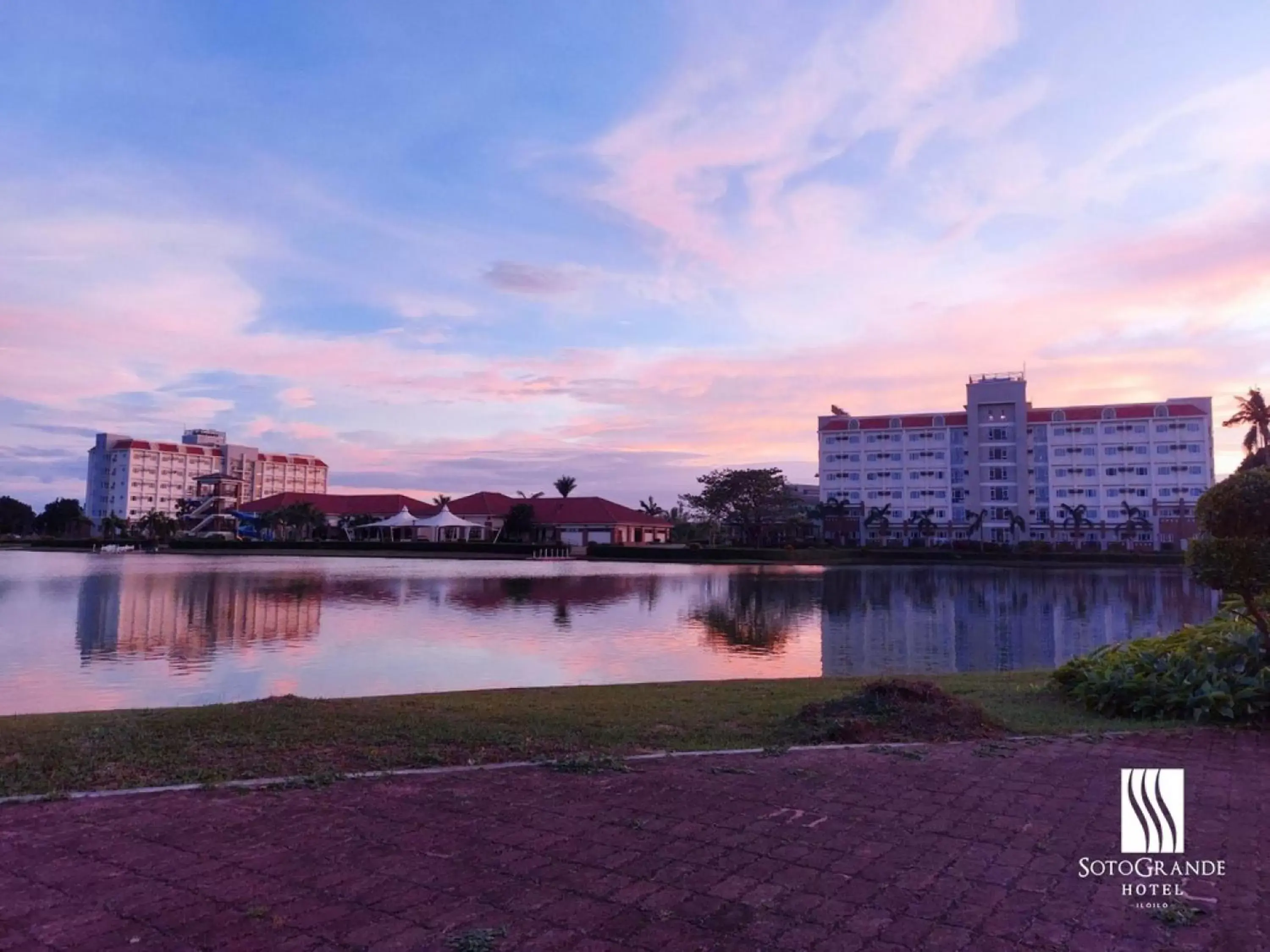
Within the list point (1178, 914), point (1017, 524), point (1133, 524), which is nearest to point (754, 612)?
point (1178, 914)

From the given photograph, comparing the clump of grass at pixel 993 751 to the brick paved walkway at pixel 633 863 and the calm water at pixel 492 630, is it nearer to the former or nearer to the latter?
the brick paved walkway at pixel 633 863

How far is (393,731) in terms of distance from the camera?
6793 millimetres

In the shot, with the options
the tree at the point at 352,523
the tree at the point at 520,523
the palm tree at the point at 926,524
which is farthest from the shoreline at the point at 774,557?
the palm tree at the point at 926,524

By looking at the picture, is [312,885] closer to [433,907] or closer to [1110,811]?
[433,907]

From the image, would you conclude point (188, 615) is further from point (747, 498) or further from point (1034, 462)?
point (1034, 462)

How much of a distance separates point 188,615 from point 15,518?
364 ft

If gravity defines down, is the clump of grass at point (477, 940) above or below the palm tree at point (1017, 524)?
below

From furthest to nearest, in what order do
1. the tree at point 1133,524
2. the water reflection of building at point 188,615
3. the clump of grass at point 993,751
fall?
the tree at point 1133,524, the water reflection of building at point 188,615, the clump of grass at point 993,751

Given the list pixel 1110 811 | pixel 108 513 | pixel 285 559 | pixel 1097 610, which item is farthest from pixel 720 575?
pixel 108 513

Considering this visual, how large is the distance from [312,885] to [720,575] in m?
39.2

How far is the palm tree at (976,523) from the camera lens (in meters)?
76.4

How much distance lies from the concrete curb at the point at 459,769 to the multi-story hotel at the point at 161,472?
4556 inches

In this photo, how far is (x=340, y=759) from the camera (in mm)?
5883

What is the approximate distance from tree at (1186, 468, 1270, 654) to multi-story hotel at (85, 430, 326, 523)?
11682 cm
